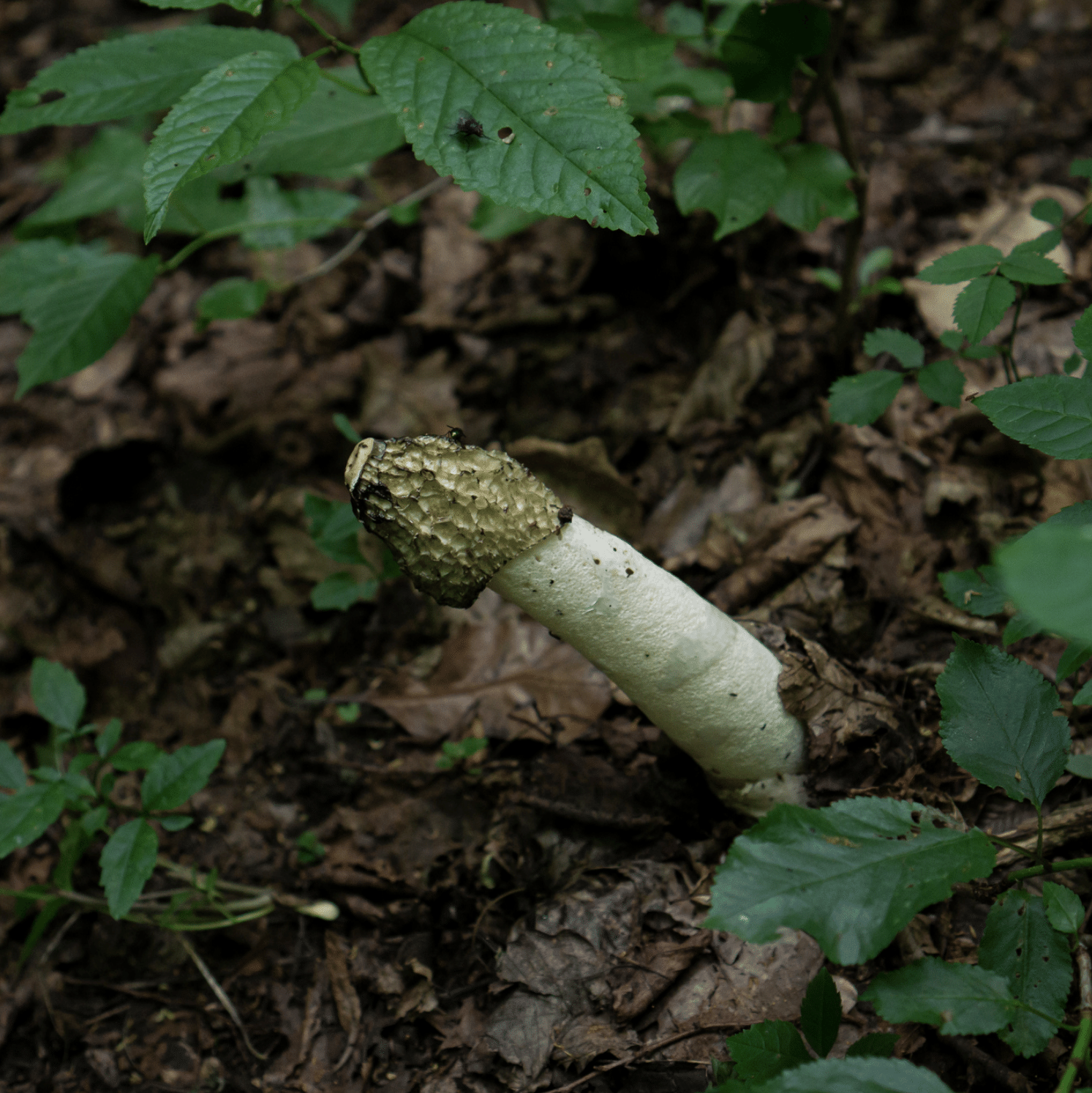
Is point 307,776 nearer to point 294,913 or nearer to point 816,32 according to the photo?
point 294,913

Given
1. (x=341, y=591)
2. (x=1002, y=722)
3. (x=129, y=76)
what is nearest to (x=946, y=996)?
(x=1002, y=722)

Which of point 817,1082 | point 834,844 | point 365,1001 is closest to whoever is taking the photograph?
point 817,1082

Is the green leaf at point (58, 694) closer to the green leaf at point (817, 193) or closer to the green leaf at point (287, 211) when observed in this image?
the green leaf at point (287, 211)

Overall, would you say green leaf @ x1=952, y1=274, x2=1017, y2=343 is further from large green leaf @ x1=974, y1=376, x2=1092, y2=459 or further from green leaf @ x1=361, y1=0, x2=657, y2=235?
green leaf @ x1=361, y1=0, x2=657, y2=235

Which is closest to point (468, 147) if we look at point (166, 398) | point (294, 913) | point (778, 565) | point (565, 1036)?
point (778, 565)

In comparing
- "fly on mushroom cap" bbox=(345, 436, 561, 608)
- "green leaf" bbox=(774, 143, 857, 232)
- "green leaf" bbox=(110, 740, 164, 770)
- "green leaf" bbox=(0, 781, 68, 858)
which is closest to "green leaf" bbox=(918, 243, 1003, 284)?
→ "green leaf" bbox=(774, 143, 857, 232)

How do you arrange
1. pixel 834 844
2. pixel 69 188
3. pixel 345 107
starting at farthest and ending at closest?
1. pixel 69 188
2. pixel 345 107
3. pixel 834 844

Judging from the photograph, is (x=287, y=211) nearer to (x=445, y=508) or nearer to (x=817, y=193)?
(x=817, y=193)
